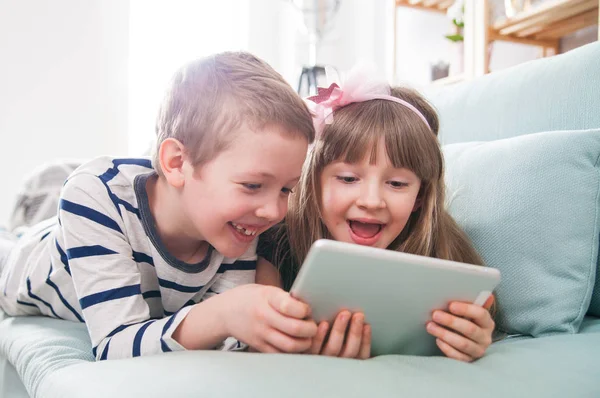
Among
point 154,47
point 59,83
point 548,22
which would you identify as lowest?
point 59,83

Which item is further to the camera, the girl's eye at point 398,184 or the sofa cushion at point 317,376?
the girl's eye at point 398,184

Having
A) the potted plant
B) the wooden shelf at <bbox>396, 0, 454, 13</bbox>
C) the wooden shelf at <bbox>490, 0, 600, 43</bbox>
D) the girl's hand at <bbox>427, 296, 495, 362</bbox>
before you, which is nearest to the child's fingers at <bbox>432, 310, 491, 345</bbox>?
the girl's hand at <bbox>427, 296, 495, 362</bbox>

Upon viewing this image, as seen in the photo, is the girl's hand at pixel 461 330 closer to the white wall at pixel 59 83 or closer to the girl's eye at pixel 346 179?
the girl's eye at pixel 346 179

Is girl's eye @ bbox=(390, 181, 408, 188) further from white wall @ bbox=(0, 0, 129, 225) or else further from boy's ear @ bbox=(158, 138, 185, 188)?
white wall @ bbox=(0, 0, 129, 225)

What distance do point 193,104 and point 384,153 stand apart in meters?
0.34

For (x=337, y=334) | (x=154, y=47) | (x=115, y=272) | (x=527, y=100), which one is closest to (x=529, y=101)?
(x=527, y=100)

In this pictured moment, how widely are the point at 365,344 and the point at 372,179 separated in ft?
1.12

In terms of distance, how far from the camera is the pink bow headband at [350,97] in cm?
103

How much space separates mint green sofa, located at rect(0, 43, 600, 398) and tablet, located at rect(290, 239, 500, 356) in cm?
5

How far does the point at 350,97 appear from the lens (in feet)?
3.39

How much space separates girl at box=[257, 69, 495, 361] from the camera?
97 centimetres

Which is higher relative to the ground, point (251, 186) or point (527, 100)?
point (527, 100)

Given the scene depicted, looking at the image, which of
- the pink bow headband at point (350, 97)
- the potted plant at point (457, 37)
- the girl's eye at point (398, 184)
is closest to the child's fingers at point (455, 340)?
the girl's eye at point (398, 184)

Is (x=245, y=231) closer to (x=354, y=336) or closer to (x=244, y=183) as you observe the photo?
(x=244, y=183)
